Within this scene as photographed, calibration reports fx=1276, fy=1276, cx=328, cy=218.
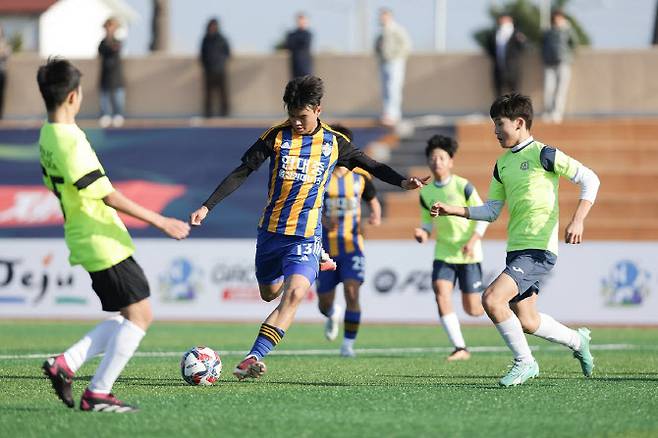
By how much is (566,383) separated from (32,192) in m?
18.6

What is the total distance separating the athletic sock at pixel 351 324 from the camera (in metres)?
13.5

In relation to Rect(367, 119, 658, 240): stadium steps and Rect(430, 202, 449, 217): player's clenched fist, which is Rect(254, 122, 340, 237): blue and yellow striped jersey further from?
Rect(367, 119, 658, 240): stadium steps

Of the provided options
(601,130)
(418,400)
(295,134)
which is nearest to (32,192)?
(601,130)

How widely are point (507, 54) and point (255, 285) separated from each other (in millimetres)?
9464

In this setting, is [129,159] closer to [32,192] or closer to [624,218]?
[32,192]

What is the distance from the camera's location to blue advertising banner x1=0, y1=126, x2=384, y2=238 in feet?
84.3

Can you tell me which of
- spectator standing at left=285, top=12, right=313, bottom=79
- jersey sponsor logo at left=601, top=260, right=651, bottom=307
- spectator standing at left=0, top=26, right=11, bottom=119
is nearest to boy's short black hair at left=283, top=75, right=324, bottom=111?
jersey sponsor logo at left=601, top=260, right=651, bottom=307

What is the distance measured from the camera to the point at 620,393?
9125 millimetres

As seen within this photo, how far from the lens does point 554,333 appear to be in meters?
10.2

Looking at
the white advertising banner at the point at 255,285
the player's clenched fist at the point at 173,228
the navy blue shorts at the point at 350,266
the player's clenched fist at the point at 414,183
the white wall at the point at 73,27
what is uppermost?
the white wall at the point at 73,27

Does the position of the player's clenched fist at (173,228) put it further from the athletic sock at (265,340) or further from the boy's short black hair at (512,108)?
the boy's short black hair at (512,108)

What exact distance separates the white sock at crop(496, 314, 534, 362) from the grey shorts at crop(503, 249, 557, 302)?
0.81 ft

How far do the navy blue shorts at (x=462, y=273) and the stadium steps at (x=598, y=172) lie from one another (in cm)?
981

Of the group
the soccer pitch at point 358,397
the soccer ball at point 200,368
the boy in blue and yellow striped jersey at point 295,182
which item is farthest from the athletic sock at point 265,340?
the soccer ball at point 200,368
